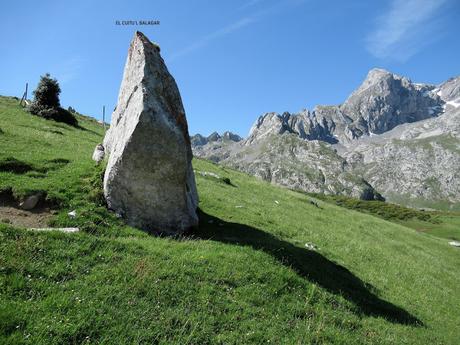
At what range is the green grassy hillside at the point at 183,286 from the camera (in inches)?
419

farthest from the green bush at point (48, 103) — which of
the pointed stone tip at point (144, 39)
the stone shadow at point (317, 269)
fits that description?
the stone shadow at point (317, 269)

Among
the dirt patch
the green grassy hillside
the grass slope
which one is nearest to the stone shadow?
the green grassy hillside

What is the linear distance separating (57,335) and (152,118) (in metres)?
11.6

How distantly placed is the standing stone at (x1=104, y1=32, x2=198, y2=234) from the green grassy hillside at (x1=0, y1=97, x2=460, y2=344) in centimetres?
105

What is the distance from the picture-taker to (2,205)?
1802 centimetres

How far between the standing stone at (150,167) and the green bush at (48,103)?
3606 centimetres

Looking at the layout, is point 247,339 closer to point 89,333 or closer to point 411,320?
point 89,333

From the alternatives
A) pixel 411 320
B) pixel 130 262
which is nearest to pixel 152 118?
pixel 130 262

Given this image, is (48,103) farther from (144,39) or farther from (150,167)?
(150,167)

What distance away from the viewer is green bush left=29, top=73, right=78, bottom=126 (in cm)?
5081

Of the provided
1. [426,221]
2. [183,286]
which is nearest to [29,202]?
[183,286]

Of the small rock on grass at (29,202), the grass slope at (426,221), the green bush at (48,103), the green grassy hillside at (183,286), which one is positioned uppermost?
the green bush at (48,103)

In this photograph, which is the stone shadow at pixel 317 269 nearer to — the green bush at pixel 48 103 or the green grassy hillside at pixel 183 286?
the green grassy hillside at pixel 183 286

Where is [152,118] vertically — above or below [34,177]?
above
